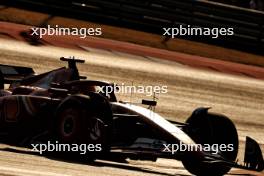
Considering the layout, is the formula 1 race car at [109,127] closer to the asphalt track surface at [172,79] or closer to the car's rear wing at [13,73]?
the car's rear wing at [13,73]

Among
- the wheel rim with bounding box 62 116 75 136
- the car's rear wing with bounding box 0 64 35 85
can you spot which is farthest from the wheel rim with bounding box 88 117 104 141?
the car's rear wing with bounding box 0 64 35 85

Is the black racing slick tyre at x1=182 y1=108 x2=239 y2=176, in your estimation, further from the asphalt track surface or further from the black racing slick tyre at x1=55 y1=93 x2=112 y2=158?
the black racing slick tyre at x1=55 y1=93 x2=112 y2=158

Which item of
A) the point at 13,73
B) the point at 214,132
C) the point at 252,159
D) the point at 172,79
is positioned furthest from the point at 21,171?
the point at 172,79

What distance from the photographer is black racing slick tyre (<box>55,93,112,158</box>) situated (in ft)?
31.2

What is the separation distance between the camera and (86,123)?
31.5 feet

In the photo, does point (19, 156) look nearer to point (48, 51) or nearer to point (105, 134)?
point (105, 134)

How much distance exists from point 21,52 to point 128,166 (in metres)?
8.13

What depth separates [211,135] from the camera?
10516 mm

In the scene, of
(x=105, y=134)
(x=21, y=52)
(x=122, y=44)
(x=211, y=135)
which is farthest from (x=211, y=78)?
(x=105, y=134)

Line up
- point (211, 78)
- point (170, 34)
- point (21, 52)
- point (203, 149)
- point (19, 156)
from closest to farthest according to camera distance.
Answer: point (19, 156) → point (203, 149) → point (21, 52) → point (211, 78) → point (170, 34)

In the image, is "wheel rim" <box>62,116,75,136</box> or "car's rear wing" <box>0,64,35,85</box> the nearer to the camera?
"wheel rim" <box>62,116,75,136</box>

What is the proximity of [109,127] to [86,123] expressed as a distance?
0.28 meters

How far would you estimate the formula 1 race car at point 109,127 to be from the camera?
958cm

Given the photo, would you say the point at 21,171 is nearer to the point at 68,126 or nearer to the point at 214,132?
the point at 68,126
